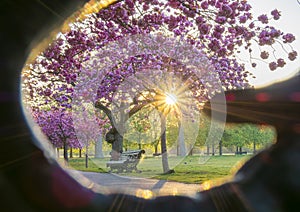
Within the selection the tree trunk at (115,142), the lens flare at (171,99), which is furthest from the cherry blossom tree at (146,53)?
the tree trunk at (115,142)

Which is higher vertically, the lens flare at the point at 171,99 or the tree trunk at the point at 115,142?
the lens flare at the point at 171,99

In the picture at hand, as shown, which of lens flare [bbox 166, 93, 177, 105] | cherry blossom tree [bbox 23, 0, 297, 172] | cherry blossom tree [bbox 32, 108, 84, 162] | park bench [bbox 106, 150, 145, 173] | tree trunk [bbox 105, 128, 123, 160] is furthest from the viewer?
cherry blossom tree [bbox 32, 108, 84, 162]

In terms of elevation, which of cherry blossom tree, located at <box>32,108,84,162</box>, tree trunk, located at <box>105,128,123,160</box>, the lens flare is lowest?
tree trunk, located at <box>105,128,123,160</box>

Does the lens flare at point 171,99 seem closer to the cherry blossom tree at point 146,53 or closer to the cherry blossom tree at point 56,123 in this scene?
the cherry blossom tree at point 146,53

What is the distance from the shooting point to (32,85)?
14.9 meters

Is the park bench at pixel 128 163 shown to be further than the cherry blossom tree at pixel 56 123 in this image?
No

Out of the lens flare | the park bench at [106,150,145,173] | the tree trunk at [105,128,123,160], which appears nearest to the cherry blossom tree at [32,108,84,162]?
the tree trunk at [105,128,123,160]

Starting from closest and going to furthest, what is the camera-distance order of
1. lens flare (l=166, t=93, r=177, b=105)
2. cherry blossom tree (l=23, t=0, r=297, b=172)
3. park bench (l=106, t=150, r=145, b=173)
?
cherry blossom tree (l=23, t=0, r=297, b=172) < lens flare (l=166, t=93, r=177, b=105) < park bench (l=106, t=150, r=145, b=173)

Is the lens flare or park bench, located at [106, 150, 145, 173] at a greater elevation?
the lens flare

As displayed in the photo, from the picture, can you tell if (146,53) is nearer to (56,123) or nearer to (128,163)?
(128,163)

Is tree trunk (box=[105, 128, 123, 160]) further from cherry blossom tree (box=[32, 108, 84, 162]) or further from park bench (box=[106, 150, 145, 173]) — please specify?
cherry blossom tree (box=[32, 108, 84, 162])

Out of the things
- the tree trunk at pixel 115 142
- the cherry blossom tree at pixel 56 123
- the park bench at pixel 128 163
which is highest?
the cherry blossom tree at pixel 56 123

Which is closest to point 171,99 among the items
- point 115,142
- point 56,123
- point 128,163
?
point 128,163

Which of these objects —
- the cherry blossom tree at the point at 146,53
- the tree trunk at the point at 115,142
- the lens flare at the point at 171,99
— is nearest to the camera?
the cherry blossom tree at the point at 146,53
